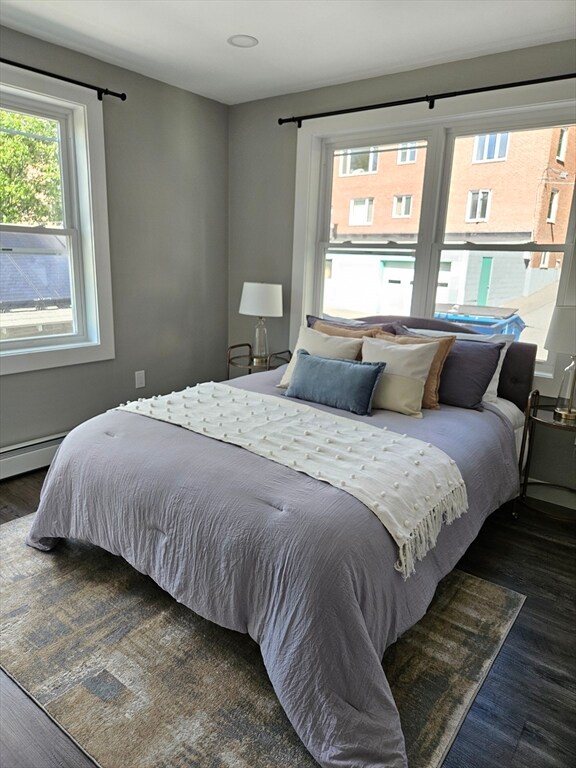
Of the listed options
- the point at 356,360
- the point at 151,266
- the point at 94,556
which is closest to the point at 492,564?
the point at 356,360

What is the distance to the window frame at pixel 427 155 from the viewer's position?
2.88m

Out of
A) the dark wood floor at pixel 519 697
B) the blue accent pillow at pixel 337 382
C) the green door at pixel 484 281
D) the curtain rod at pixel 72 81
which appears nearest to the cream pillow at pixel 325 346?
the blue accent pillow at pixel 337 382

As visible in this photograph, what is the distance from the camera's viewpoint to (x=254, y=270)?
13.8ft

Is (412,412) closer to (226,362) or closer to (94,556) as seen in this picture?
(94,556)

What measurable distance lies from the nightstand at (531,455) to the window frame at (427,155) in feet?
0.80

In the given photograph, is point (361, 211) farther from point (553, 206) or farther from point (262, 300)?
point (553, 206)

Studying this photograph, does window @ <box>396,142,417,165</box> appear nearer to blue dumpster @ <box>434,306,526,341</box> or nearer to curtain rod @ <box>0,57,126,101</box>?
blue dumpster @ <box>434,306,526,341</box>

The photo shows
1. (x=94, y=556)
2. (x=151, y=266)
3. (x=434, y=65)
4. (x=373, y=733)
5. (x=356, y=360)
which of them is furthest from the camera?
(x=151, y=266)

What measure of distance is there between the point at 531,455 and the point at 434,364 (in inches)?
39.1

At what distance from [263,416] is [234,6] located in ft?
6.72

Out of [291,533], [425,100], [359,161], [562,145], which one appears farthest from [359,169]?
[291,533]

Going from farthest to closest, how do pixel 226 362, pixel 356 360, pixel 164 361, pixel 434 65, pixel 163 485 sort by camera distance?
1. pixel 226 362
2. pixel 164 361
3. pixel 434 65
4. pixel 356 360
5. pixel 163 485

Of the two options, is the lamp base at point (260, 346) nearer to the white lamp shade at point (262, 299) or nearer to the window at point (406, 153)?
the white lamp shade at point (262, 299)

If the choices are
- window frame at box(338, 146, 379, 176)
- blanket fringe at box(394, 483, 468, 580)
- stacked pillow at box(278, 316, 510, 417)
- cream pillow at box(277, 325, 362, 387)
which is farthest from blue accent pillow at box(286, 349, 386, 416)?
window frame at box(338, 146, 379, 176)
